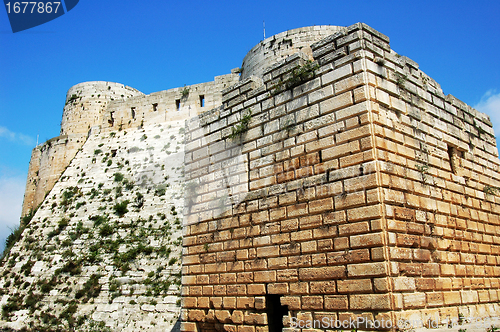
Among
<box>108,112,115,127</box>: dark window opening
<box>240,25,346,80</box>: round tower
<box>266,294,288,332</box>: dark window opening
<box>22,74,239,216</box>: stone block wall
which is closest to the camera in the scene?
<box>266,294,288,332</box>: dark window opening

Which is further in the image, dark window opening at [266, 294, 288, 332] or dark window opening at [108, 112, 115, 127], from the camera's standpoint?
dark window opening at [108, 112, 115, 127]

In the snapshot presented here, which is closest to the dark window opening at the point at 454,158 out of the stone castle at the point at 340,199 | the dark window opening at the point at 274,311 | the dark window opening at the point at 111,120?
the stone castle at the point at 340,199

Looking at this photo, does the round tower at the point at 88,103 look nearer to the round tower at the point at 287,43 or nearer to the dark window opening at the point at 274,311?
the round tower at the point at 287,43

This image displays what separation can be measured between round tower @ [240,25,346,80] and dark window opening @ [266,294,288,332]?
9.13m

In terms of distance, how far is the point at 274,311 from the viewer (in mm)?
5723

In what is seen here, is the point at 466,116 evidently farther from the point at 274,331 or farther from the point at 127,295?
the point at 127,295

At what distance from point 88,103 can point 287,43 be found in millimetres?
A: 15125

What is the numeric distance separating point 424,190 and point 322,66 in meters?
2.39

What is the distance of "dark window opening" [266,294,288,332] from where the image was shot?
18.5 feet

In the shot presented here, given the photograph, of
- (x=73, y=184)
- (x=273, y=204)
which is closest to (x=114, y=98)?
(x=73, y=184)

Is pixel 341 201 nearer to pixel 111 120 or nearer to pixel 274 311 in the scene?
pixel 274 311

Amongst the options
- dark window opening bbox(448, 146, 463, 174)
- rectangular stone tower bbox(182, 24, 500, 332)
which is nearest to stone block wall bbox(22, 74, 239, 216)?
rectangular stone tower bbox(182, 24, 500, 332)

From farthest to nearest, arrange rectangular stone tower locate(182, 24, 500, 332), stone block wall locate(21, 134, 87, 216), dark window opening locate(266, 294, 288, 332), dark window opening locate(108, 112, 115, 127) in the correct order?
stone block wall locate(21, 134, 87, 216) → dark window opening locate(108, 112, 115, 127) → dark window opening locate(266, 294, 288, 332) → rectangular stone tower locate(182, 24, 500, 332)

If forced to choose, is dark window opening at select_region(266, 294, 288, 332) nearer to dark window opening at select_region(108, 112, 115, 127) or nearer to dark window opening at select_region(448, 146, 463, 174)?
dark window opening at select_region(448, 146, 463, 174)
